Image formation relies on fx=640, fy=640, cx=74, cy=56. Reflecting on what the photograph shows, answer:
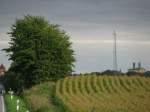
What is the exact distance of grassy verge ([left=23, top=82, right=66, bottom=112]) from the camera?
131 ft

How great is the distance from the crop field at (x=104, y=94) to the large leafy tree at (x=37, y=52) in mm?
2059

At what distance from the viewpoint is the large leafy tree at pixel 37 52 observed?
239ft

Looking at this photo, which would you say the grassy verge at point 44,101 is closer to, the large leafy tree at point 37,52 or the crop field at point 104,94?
the crop field at point 104,94

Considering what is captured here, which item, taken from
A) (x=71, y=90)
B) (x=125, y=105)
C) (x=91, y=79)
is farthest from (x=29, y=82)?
(x=125, y=105)

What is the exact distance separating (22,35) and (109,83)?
45.6 feet

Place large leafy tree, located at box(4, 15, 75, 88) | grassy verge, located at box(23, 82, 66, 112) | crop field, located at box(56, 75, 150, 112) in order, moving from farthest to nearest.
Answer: large leafy tree, located at box(4, 15, 75, 88) < grassy verge, located at box(23, 82, 66, 112) < crop field, located at box(56, 75, 150, 112)

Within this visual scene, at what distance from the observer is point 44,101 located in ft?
150

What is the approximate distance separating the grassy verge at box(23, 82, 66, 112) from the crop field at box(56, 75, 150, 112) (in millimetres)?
606

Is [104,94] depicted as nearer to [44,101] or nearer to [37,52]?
[44,101]

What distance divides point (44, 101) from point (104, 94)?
32.1ft

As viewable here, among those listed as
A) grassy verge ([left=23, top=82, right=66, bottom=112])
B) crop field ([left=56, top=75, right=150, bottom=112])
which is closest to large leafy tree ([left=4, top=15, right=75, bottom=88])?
crop field ([left=56, top=75, right=150, bottom=112])

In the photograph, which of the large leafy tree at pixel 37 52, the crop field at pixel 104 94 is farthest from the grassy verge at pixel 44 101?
the large leafy tree at pixel 37 52

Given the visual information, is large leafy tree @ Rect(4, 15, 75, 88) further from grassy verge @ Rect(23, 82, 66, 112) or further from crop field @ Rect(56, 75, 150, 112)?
grassy verge @ Rect(23, 82, 66, 112)

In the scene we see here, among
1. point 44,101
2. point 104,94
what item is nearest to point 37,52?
point 104,94
